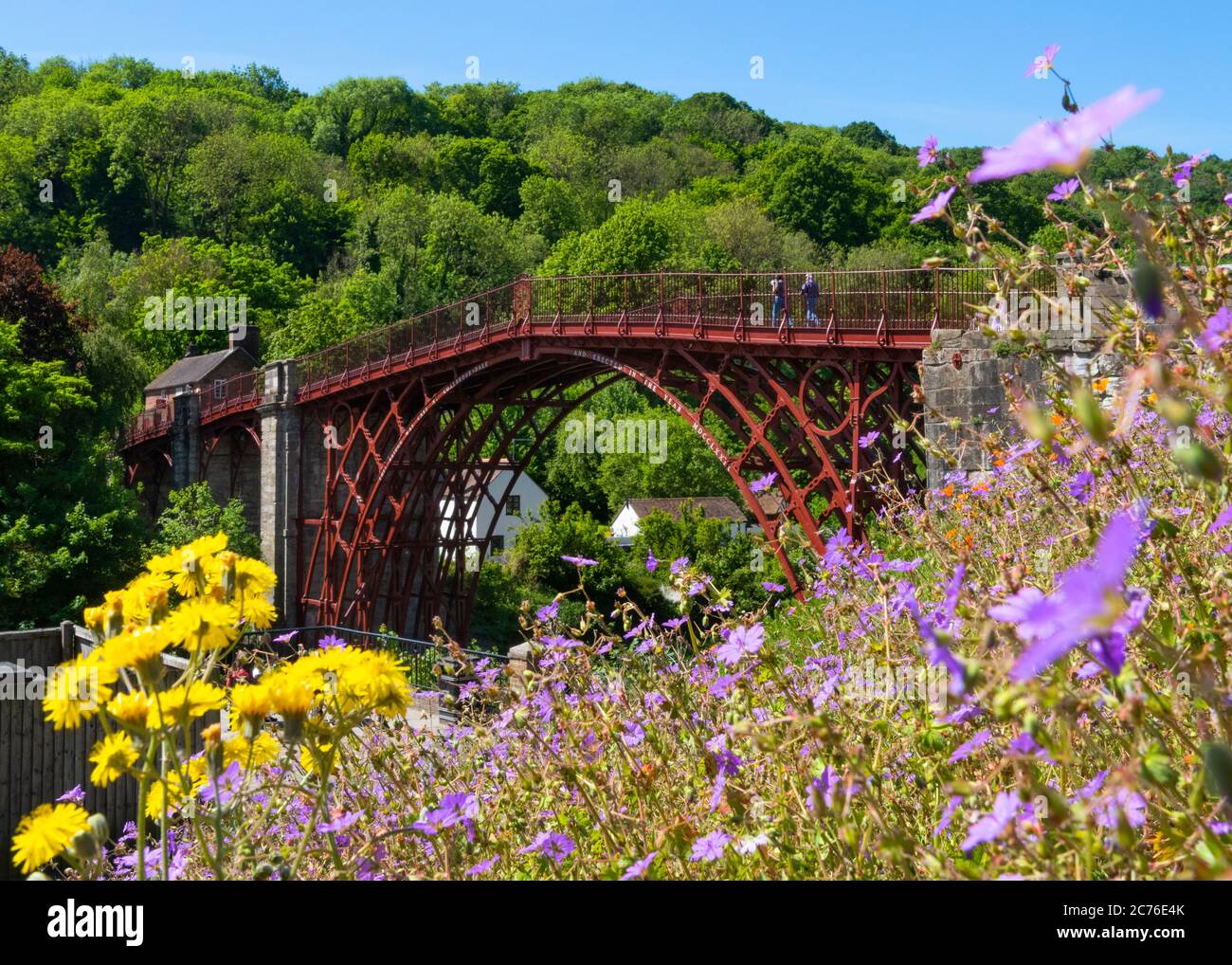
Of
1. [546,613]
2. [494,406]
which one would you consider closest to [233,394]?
[494,406]

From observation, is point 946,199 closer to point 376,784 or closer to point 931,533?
point 931,533

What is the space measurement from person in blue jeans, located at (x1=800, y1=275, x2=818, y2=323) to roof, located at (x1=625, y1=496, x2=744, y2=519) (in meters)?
27.8

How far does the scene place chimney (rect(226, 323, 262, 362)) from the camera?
4828 centimetres

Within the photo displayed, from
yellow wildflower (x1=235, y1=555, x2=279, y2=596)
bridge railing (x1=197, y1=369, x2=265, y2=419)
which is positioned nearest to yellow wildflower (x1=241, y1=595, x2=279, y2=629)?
yellow wildflower (x1=235, y1=555, x2=279, y2=596)

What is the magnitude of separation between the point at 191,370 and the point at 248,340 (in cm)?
509

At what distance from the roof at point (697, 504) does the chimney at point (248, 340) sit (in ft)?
55.1

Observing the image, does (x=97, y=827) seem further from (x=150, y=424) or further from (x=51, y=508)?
(x=150, y=424)

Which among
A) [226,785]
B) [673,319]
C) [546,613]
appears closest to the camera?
[226,785]

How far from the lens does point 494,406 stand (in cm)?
2589

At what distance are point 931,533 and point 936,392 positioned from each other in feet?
28.5
